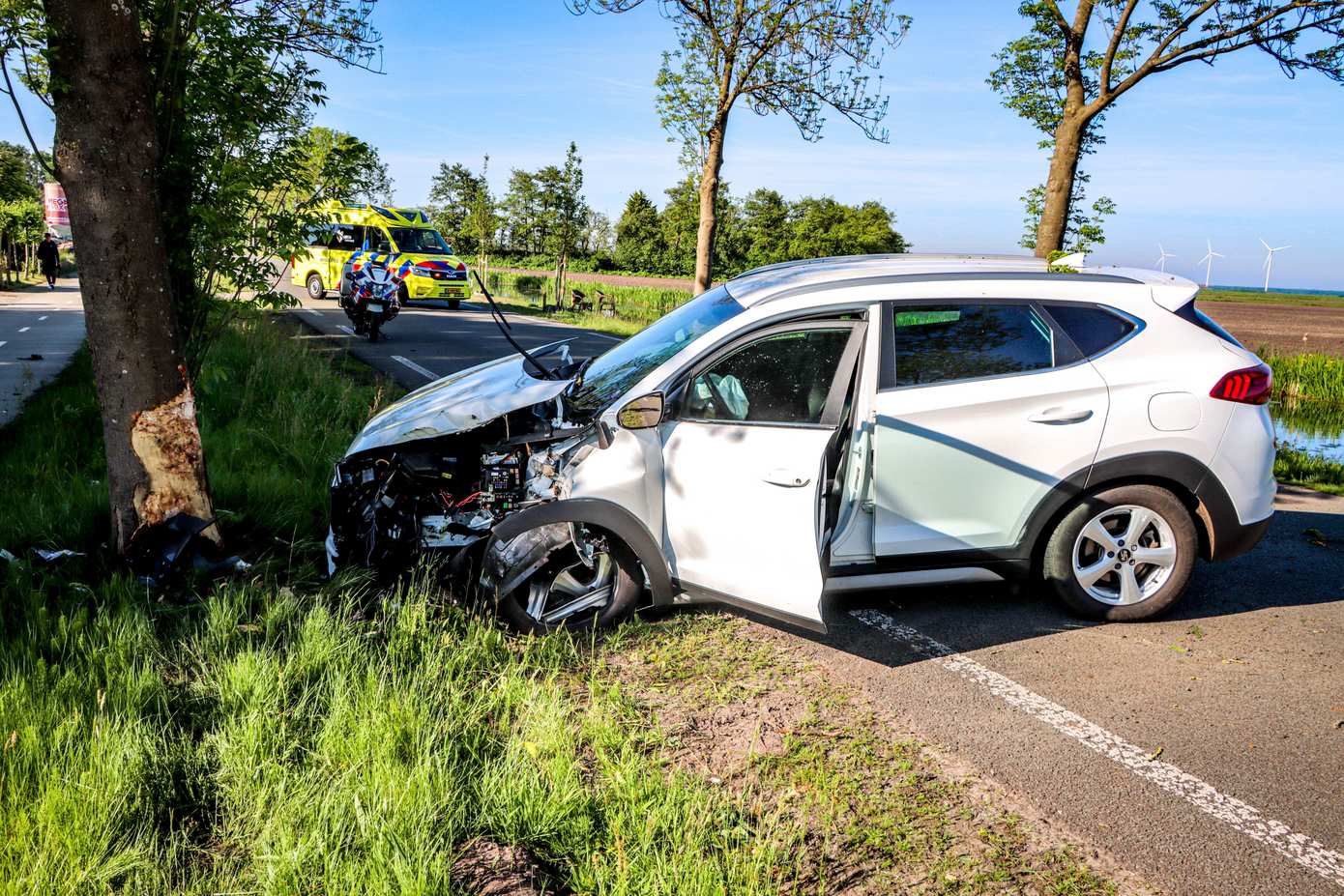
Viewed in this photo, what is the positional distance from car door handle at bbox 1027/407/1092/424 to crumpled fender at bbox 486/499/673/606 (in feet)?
6.60

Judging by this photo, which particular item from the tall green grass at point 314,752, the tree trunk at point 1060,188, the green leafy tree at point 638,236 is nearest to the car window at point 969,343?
the tall green grass at point 314,752

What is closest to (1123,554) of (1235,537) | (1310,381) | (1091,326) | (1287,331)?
(1235,537)

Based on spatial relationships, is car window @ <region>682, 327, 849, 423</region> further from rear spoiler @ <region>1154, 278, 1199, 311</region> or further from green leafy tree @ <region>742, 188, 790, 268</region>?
green leafy tree @ <region>742, 188, 790, 268</region>

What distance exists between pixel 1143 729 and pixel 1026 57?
13.9 m

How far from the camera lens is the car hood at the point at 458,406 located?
15.1ft

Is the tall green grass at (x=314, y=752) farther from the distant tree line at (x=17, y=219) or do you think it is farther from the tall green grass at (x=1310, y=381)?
the distant tree line at (x=17, y=219)

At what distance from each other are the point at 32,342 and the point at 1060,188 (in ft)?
56.9

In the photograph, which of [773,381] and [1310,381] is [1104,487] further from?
[1310,381]

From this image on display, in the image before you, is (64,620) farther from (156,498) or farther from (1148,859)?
(1148,859)

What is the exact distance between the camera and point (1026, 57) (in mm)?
14664

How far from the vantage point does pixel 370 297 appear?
16297 millimetres

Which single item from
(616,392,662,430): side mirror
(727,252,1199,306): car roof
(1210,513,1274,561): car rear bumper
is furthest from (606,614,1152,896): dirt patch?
(1210,513,1274,561): car rear bumper

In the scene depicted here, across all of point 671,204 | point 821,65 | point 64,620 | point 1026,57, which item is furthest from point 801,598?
point 671,204

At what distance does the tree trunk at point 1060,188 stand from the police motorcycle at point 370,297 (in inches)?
436
